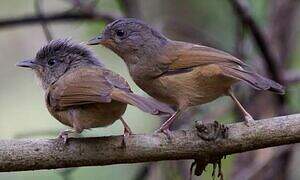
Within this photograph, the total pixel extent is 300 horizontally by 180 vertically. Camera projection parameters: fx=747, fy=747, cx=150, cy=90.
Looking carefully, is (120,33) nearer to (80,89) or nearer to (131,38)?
(131,38)

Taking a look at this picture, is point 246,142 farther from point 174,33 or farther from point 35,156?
point 174,33

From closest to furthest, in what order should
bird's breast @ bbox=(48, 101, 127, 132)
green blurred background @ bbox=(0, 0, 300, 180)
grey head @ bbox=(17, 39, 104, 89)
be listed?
bird's breast @ bbox=(48, 101, 127, 132), grey head @ bbox=(17, 39, 104, 89), green blurred background @ bbox=(0, 0, 300, 180)

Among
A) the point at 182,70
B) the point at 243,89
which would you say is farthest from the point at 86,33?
the point at 182,70

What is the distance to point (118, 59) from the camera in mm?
7516

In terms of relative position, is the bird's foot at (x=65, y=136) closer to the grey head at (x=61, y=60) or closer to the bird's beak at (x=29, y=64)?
the grey head at (x=61, y=60)

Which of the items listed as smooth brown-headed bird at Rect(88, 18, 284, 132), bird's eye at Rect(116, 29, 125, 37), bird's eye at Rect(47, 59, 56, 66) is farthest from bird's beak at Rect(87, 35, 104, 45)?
bird's eye at Rect(47, 59, 56, 66)

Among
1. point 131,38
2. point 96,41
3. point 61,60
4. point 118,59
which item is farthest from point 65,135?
point 118,59

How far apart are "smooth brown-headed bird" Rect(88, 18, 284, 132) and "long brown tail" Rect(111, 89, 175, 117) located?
37 cm

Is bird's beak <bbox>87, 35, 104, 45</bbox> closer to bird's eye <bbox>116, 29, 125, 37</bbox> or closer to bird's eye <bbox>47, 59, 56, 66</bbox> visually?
bird's eye <bbox>116, 29, 125, 37</bbox>

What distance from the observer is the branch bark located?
11.0ft

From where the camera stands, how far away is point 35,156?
337 centimetres

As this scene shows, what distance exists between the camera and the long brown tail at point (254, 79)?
144 inches

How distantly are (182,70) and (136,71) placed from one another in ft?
0.82

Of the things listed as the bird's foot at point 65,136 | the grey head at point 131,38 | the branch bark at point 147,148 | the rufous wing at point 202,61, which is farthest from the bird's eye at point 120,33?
the branch bark at point 147,148
